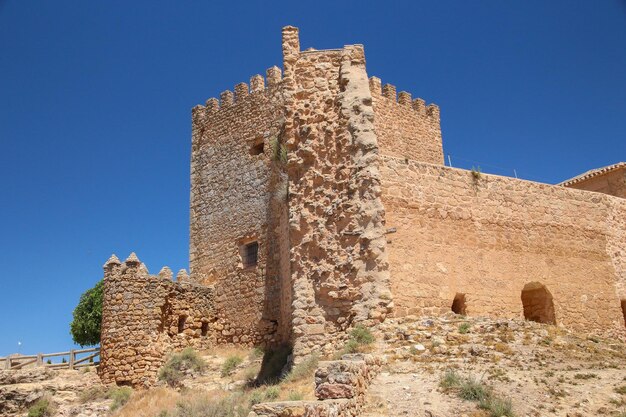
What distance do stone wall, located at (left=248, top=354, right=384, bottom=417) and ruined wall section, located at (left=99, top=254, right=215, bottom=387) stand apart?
9444mm

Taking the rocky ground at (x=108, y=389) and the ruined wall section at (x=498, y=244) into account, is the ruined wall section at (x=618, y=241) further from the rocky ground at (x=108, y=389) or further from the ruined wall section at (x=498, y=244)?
the rocky ground at (x=108, y=389)

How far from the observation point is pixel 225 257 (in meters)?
19.9

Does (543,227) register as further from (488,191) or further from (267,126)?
(267,126)

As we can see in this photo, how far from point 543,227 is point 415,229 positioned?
4046mm

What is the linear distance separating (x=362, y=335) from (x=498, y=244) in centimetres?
460

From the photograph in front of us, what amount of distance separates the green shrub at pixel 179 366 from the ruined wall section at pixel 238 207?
1.47 meters

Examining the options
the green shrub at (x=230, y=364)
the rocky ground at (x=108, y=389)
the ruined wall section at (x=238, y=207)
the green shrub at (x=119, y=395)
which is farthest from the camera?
the ruined wall section at (x=238, y=207)

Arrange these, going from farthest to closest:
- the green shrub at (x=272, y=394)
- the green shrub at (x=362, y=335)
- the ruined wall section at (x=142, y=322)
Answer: the ruined wall section at (x=142, y=322) → the green shrub at (x=362, y=335) → the green shrub at (x=272, y=394)

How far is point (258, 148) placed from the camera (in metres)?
20.5

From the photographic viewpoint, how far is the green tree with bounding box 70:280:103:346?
25.8 m

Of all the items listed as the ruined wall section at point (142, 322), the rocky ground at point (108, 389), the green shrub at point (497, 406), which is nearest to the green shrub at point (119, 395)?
the rocky ground at point (108, 389)

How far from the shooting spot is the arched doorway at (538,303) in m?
14.7

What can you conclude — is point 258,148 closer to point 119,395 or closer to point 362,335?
point 119,395

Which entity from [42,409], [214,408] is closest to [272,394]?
[214,408]
